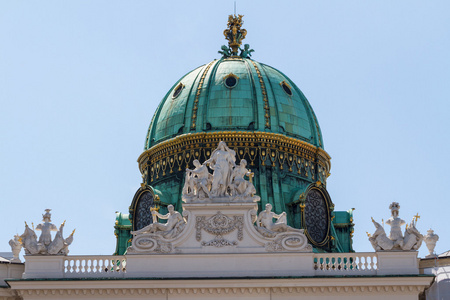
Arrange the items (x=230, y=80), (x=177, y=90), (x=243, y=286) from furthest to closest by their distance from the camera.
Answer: (x=177, y=90)
(x=230, y=80)
(x=243, y=286)

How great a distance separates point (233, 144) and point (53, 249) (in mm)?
10634

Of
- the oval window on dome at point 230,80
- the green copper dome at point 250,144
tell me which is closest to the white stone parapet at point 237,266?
the green copper dome at point 250,144

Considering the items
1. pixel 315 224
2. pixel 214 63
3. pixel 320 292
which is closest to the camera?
pixel 320 292

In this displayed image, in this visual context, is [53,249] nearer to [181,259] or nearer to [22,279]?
[22,279]

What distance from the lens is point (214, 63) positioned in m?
55.7

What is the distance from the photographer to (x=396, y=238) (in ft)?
144

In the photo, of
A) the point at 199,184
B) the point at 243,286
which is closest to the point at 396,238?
the point at 243,286

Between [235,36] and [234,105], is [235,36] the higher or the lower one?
the higher one

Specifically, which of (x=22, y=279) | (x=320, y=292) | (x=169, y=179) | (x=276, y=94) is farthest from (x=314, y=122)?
(x=22, y=279)

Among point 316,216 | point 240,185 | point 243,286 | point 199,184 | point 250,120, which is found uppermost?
point 250,120

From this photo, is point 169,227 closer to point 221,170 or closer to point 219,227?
point 219,227

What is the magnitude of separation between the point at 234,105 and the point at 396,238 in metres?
11.8

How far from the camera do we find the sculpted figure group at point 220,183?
44.5 meters

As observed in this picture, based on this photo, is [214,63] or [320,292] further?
[214,63]
